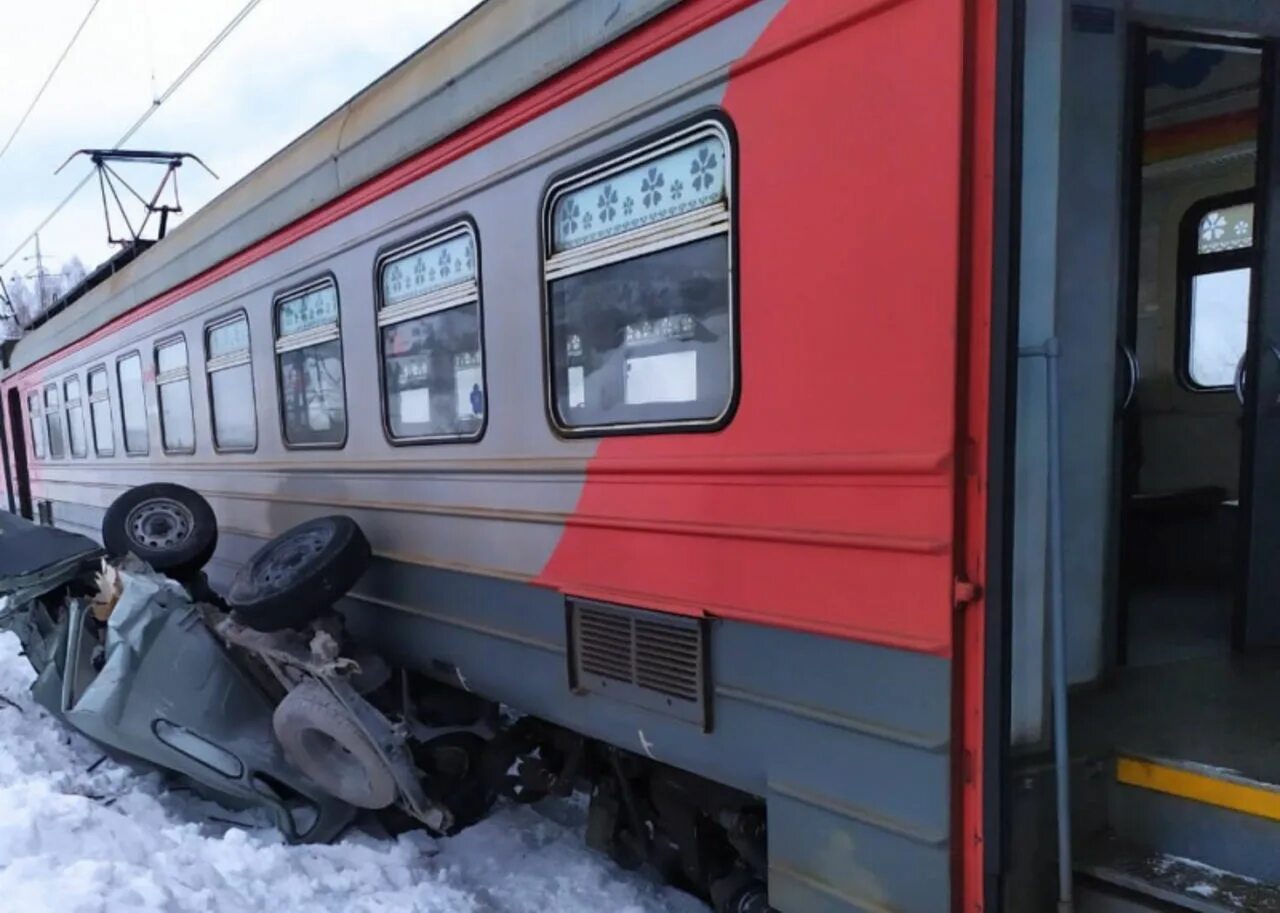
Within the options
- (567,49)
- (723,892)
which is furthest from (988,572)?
(567,49)

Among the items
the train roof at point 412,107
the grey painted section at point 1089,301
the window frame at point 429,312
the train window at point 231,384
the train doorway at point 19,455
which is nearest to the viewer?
the grey painted section at point 1089,301

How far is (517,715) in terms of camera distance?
171 inches

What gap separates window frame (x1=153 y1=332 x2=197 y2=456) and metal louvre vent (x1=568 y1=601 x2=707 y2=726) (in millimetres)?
4262

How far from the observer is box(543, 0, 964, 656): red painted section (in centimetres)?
191

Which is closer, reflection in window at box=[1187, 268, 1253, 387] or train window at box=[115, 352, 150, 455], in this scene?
reflection in window at box=[1187, 268, 1253, 387]

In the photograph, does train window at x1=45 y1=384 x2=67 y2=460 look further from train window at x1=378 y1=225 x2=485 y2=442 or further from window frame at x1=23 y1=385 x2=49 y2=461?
train window at x1=378 y1=225 x2=485 y2=442

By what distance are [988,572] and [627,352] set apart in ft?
4.10

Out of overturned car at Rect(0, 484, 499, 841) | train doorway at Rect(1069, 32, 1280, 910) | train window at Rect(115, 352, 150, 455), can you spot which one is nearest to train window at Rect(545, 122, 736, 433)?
train doorway at Rect(1069, 32, 1280, 910)

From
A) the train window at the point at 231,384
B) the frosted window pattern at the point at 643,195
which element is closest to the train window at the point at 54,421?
the train window at the point at 231,384

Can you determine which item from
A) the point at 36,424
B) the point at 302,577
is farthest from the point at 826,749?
the point at 36,424

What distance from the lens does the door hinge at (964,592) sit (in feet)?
6.16

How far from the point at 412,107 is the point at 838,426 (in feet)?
7.76

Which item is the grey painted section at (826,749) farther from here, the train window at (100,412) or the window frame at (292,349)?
the train window at (100,412)

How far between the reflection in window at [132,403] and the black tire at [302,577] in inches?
159
